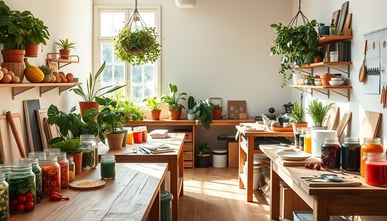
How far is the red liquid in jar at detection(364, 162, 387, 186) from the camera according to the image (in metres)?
2.71

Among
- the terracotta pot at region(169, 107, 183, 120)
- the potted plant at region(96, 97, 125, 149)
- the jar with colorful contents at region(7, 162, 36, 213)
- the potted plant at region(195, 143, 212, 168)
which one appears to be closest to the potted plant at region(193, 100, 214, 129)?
the terracotta pot at region(169, 107, 183, 120)

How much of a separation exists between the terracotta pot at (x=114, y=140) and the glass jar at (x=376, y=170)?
215cm

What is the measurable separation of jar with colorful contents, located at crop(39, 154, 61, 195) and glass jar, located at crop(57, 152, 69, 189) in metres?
0.10

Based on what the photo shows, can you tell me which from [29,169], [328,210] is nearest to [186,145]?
[328,210]

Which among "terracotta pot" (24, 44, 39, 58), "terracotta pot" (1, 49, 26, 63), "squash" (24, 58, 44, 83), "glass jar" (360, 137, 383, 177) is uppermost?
"terracotta pot" (24, 44, 39, 58)

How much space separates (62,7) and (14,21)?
7.25 feet

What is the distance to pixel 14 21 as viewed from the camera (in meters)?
3.74

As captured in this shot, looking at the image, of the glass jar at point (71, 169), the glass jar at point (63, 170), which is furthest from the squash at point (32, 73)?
the glass jar at point (63, 170)

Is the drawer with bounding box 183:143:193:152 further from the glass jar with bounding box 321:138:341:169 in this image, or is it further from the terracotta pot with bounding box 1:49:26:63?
the glass jar with bounding box 321:138:341:169

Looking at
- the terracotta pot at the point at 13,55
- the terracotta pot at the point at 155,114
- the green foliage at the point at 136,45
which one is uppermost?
the green foliage at the point at 136,45

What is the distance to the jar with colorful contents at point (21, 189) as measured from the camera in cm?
193

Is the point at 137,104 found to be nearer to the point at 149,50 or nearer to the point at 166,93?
the point at 166,93

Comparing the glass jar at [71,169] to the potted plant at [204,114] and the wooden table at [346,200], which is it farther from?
the potted plant at [204,114]

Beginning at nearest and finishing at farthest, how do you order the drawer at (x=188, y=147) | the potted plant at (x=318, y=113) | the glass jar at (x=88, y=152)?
the glass jar at (x=88, y=152), the potted plant at (x=318, y=113), the drawer at (x=188, y=147)
